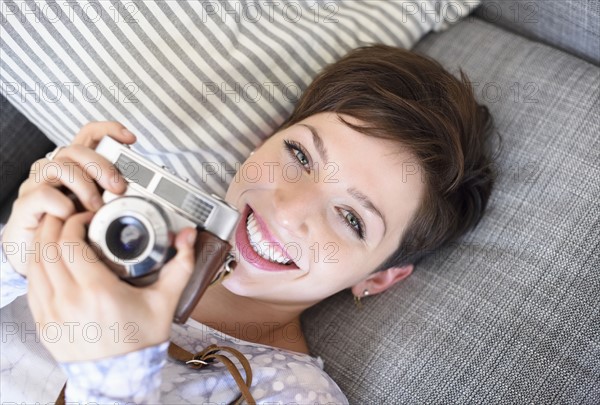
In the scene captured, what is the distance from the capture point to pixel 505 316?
0.95m

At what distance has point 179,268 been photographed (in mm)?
644

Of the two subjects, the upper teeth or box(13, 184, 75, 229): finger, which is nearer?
box(13, 184, 75, 229): finger

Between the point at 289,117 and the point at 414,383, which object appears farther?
the point at 289,117

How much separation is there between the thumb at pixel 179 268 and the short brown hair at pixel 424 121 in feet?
1.19

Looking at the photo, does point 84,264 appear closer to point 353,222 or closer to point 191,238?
point 191,238

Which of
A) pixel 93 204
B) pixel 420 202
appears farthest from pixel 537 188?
pixel 93 204

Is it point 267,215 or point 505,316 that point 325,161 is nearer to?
point 267,215

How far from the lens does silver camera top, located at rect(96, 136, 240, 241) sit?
→ 67cm

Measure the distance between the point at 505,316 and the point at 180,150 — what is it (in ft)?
1.92

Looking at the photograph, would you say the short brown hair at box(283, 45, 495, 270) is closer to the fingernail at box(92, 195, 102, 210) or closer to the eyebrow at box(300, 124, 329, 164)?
the eyebrow at box(300, 124, 329, 164)

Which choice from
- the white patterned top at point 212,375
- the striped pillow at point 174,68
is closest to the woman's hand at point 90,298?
the white patterned top at point 212,375

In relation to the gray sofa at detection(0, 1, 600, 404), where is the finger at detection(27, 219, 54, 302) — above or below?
above

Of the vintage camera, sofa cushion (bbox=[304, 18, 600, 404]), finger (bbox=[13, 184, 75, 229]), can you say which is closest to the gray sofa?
sofa cushion (bbox=[304, 18, 600, 404])

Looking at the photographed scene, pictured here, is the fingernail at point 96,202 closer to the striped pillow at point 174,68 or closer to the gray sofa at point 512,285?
the striped pillow at point 174,68
